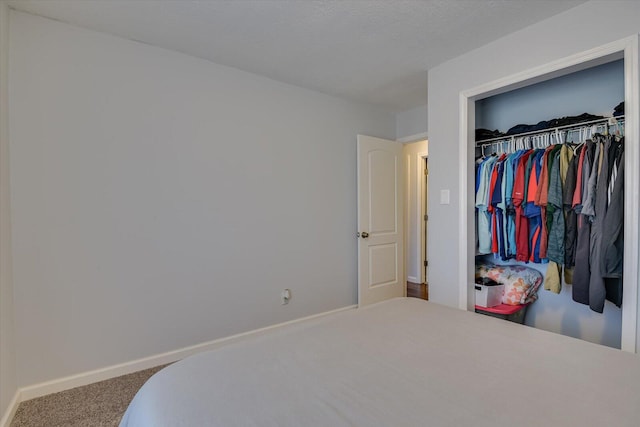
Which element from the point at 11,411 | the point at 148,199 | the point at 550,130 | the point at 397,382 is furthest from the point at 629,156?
the point at 11,411

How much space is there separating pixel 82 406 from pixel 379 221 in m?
2.94

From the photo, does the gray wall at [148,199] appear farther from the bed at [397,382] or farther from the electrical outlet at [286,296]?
the bed at [397,382]

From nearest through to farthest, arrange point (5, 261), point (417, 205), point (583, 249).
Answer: point (5, 261) < point (583, 249) < point (417, 205)

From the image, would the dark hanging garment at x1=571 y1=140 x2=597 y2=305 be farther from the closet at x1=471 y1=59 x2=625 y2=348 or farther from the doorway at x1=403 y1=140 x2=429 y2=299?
the doorway at x1=403 y1=140 x2=429 y2=299

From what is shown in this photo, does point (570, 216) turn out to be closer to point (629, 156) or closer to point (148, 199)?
point (629, 156)

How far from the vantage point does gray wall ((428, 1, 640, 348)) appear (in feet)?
6.14

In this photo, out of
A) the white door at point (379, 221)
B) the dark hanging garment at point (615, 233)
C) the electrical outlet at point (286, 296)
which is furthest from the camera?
the white door at point (379, 221)

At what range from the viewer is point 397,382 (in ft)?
3.28

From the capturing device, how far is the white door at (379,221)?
3455 millimetres

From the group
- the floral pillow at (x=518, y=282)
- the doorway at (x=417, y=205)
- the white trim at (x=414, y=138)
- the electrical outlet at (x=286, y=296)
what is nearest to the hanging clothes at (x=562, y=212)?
the floral pillow at (x=518, y=282)

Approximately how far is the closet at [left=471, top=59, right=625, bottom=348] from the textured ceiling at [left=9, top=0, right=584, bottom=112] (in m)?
0.69

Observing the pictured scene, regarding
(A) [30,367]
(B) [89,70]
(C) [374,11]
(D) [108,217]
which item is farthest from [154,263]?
(C) [374,11]

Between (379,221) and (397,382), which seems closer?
(397,382)

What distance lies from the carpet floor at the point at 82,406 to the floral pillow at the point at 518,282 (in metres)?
2.77
